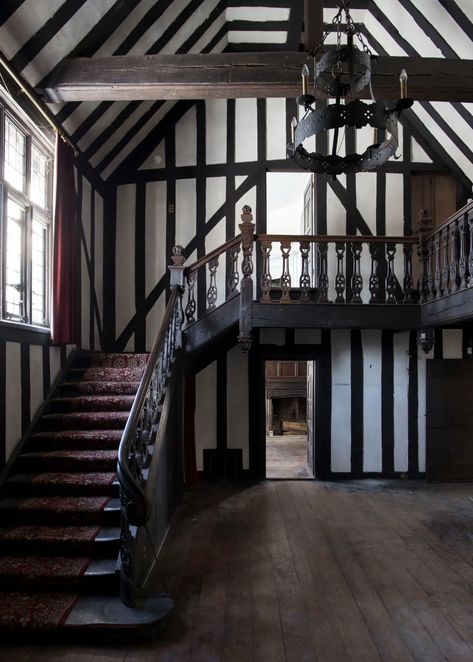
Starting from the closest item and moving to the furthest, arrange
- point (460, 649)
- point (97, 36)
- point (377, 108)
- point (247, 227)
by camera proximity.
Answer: point (377, 108) → point (460, 649) → point (97, 36) → point (247, 227)

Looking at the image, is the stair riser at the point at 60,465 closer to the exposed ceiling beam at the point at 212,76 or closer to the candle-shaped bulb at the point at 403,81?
the exposed ceiling beam at the point at 212,76

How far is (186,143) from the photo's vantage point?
7.31 m

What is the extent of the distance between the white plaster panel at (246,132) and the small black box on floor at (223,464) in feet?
15.1

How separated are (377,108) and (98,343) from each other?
5.39 m

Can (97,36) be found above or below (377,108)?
above

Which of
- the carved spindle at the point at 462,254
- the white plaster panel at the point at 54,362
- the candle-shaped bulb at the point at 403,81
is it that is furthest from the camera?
the white plaster panel at the point at 54,362

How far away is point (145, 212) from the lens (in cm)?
727

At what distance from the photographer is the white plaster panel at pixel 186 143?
7297 mm

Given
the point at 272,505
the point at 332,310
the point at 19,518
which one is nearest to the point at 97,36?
the point at 332,310

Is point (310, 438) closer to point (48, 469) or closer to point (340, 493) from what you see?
point (340, 493)

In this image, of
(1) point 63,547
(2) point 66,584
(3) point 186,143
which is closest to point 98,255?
(3) point 186,143

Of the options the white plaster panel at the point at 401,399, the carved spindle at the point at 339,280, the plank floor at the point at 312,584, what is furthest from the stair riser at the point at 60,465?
the white plaster panel at the point at 401,399

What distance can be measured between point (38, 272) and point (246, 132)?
4163 mm

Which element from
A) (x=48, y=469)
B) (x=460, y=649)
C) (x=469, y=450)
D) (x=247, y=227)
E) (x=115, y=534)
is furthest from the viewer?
(x=469, y=450)
